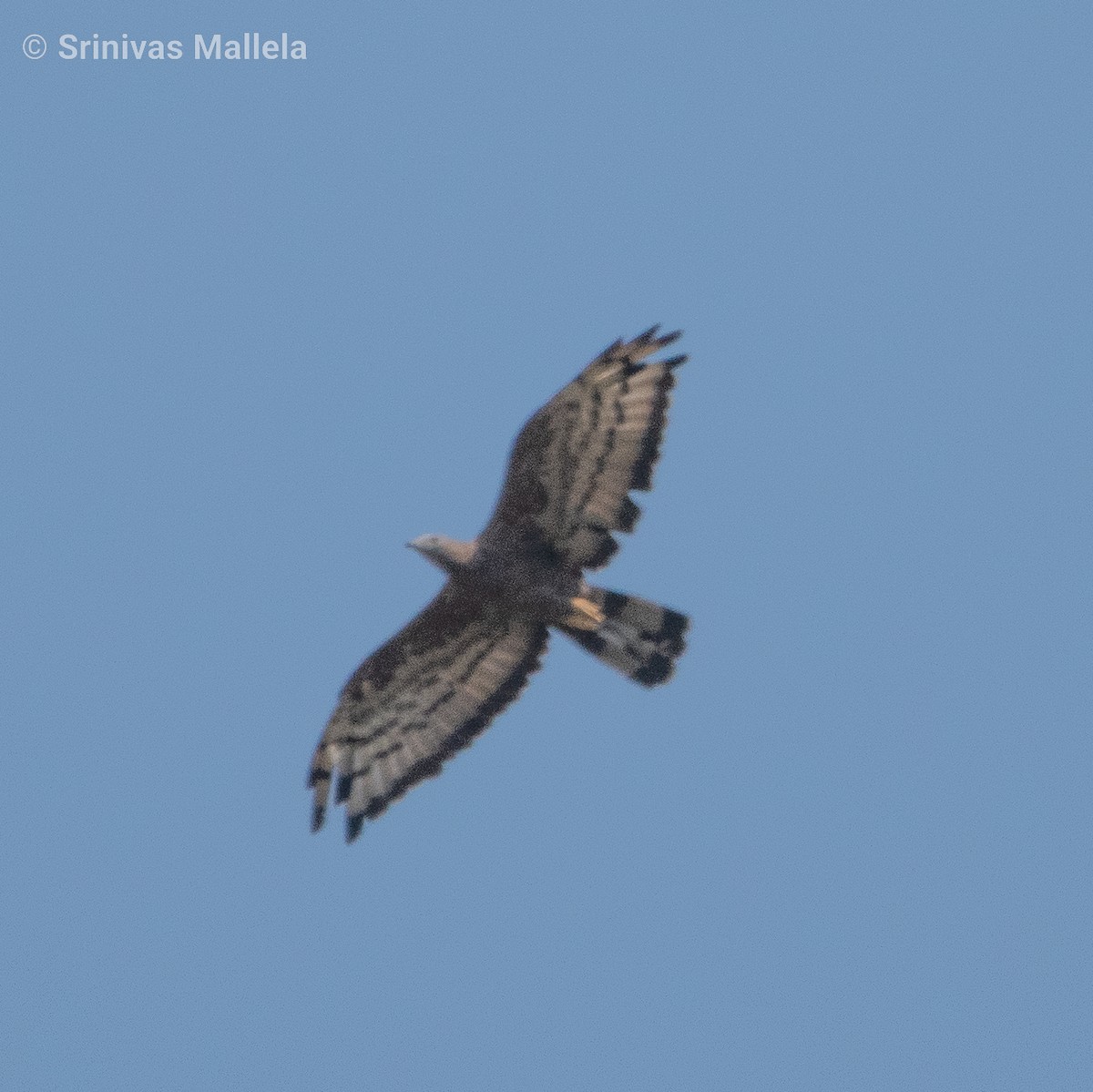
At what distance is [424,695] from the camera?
14.9 metres

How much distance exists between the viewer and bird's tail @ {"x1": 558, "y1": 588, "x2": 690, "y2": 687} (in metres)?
14.5

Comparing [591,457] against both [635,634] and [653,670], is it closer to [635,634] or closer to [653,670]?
[635,634]

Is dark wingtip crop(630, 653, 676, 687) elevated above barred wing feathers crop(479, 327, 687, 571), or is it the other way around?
barred wing feathers crop(479, 327, 687, 571)

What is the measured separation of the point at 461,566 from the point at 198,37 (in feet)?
18.7

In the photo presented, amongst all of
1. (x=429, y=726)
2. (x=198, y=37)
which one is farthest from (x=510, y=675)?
(x=198, y=37)

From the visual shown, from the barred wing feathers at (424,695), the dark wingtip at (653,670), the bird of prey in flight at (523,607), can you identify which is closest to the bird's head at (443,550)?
the bird of prey in flight at (523,607)

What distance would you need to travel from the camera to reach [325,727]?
1490 centimetres

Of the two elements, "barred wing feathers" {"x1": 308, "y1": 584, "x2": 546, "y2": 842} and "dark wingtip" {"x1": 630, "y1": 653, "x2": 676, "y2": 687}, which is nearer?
"dark wingtip" {"x1": 630, "y1": 653, "x2": 676, "y2": 687}

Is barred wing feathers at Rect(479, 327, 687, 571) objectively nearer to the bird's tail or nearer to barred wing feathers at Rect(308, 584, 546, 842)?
the bird's tail

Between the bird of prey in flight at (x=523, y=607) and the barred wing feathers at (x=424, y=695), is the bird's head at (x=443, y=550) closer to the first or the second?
the bird of prey in flight at (x=523, y=607)

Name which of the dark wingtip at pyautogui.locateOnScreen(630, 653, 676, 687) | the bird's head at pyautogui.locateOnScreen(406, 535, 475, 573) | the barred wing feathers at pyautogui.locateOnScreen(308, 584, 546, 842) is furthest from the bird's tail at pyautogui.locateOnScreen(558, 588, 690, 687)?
the bird's head at pyautogui.locateOnScreen(406, 535, 475, 573)

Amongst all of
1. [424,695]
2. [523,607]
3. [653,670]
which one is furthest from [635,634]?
[424,695]

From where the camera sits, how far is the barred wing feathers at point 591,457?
14062 mm

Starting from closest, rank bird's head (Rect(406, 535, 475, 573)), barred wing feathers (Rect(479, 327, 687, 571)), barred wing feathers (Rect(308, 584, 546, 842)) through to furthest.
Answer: barred wing feathers (Rect(479, 327, 687, 571))
bird's head (Rect(406, 535, 475, 573))
barred wing feathers (Rect(308, 584, 546, 842))
